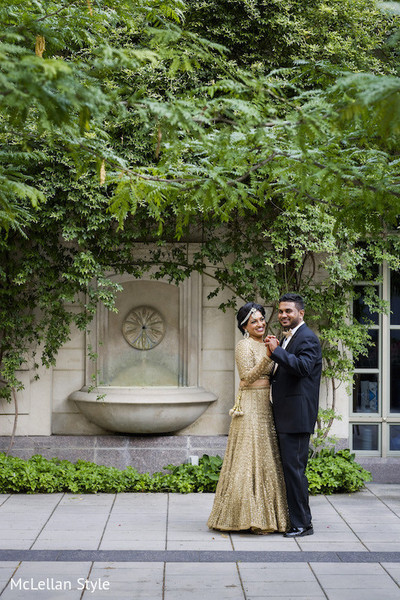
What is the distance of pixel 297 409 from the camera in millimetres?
6402

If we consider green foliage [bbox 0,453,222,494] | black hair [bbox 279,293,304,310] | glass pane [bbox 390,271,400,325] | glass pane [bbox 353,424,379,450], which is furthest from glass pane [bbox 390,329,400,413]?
black hair [bbox 279,293,304,310]

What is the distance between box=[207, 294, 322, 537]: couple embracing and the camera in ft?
20.9

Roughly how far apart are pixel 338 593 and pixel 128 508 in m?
2.97

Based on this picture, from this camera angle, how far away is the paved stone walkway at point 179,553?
516cm

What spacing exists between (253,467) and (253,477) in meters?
0.08

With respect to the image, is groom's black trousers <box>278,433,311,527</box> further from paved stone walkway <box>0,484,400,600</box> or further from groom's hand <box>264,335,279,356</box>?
groom's hand <box>264,335,279,356</box>

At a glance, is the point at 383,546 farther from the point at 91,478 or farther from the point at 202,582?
the point at 91,478

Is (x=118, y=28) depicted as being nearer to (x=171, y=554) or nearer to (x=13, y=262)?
(x=13, y=262)

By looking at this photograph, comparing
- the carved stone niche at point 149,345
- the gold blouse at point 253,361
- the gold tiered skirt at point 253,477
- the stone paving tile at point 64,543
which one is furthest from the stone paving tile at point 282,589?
the carved stone niche at point 149,345

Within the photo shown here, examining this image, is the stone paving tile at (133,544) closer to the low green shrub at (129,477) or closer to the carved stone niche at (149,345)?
the low green shrub at (129,477)

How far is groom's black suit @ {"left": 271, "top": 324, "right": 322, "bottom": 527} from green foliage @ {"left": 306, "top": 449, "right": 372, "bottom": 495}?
174 centimetres

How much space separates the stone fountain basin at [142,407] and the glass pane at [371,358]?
1.85m

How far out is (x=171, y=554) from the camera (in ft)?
19.6

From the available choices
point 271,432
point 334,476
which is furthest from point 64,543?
point 334,476
